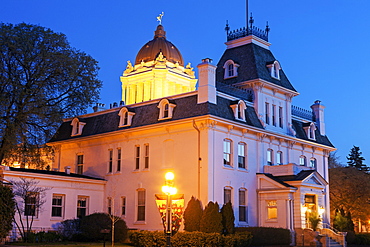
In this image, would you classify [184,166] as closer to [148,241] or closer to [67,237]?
[148,241]

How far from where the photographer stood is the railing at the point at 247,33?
45959 millimetres

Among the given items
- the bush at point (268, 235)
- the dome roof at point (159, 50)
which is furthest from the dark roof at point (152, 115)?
the dome roof at point (159, 50)

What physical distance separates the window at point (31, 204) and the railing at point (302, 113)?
23525 mm

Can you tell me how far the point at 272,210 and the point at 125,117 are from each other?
13459 mm

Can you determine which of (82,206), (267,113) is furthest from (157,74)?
(82,206)

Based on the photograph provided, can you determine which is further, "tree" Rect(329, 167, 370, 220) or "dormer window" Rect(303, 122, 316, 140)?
"tree" Rect(329, 167, 370, 220)

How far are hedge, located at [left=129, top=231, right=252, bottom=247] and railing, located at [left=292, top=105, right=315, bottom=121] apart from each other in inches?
688

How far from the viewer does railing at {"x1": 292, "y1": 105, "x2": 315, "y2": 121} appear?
47562 millimetres

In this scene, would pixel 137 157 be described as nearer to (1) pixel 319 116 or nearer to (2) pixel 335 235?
(2) pixel 335 235

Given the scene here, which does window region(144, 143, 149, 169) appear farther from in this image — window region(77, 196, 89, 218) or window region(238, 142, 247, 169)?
window region(238, 142, 247, 169)

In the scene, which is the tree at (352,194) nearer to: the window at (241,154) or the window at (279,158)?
the window at (279,158)

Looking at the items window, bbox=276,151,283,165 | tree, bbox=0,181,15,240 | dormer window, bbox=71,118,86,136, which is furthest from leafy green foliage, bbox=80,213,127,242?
window, bbox=276,151,283,165

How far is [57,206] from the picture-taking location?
38.4m

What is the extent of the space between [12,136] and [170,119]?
11.2 metres
